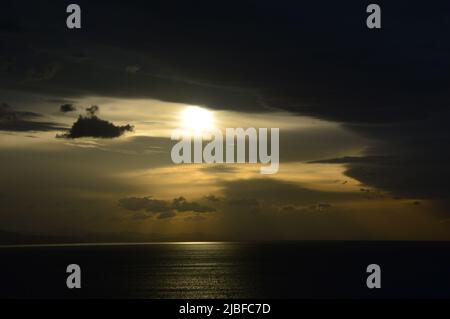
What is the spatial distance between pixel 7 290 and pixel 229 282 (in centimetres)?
5807
